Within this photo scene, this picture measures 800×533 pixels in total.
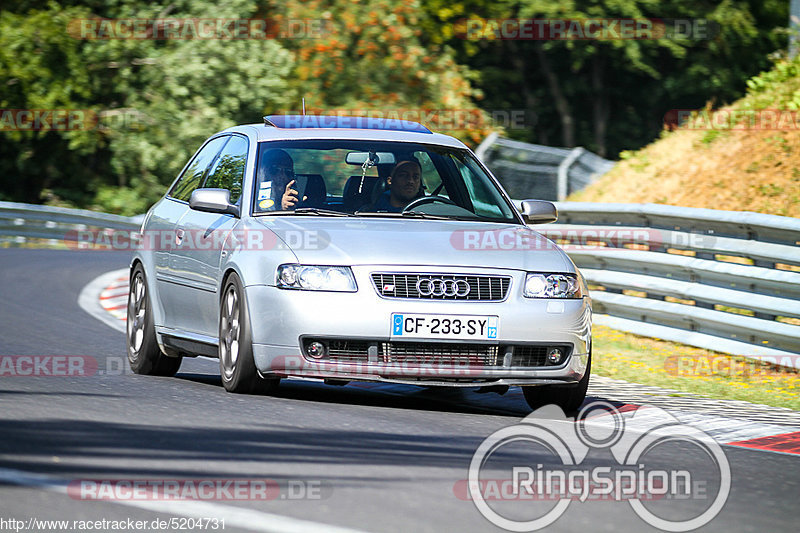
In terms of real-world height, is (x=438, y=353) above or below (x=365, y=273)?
below

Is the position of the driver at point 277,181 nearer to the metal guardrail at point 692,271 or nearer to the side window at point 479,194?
the side window at point 479,194

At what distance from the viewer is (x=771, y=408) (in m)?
9.77

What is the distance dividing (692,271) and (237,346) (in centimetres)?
541

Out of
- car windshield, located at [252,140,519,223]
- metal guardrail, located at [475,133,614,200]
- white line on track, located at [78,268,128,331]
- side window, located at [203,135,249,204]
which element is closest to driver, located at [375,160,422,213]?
car windshield, located at [252,140,519,223]

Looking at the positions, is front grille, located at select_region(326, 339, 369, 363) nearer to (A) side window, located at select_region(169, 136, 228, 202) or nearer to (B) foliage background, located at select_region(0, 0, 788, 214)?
(A) side window, located at select_region(169, 136, 228, 202)

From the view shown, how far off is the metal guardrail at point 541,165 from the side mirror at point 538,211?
9440mm

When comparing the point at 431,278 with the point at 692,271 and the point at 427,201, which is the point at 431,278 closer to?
the point at 427,201

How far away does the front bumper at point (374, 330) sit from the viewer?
820cm

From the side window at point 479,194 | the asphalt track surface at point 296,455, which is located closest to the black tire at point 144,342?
the asphalt track surface at point 296,455

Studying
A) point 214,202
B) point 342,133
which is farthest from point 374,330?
point 342,133

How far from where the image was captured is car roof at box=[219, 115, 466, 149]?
383 inches

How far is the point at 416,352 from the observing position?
8281 mm

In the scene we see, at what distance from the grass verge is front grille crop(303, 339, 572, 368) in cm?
254

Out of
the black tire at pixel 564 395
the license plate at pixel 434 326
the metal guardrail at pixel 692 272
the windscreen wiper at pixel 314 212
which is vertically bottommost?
the metal guardrail at pixel 692 272
